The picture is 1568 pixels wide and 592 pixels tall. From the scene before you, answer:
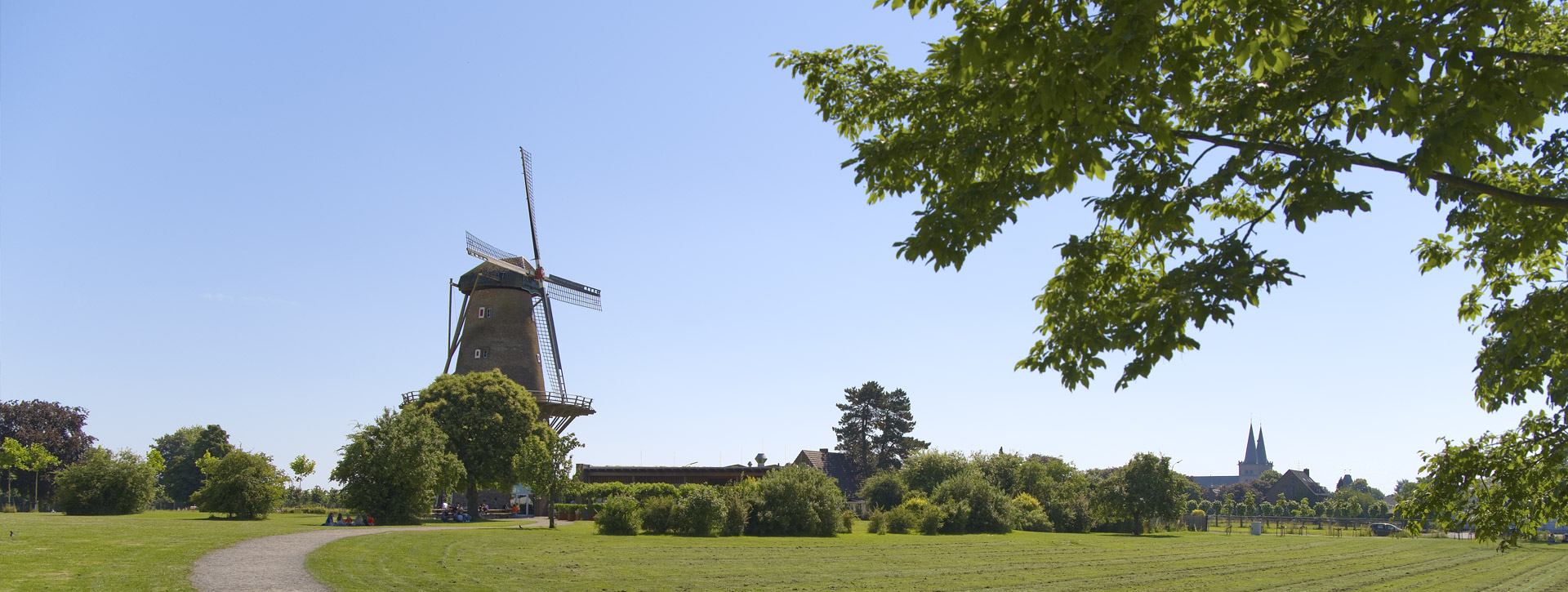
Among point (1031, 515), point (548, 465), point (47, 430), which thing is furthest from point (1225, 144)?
point (47, 430)

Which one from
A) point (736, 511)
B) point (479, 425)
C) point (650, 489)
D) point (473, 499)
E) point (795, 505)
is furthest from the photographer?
point (650, 489)

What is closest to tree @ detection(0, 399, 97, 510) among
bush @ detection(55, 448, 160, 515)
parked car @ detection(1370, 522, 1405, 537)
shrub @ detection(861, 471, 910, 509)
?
bush @ detection(55, 448, 160, 515)

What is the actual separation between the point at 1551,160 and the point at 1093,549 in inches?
1062

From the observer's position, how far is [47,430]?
6128 cm

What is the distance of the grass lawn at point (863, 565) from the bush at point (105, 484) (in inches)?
809

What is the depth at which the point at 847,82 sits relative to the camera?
8.66 metres

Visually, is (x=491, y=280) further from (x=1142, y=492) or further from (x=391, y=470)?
(x=1142, y=492)

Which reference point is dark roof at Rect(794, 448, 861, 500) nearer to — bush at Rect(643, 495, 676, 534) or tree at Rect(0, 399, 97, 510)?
bush at Rect(643, 495, 676, 534)

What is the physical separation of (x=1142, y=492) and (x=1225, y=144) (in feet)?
164

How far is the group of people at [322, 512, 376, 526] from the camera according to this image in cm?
3422

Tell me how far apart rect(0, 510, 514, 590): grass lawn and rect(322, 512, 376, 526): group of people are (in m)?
3.94

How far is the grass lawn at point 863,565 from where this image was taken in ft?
58.3

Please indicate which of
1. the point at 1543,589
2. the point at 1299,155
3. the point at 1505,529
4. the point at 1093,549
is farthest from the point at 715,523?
the point at 1299,155

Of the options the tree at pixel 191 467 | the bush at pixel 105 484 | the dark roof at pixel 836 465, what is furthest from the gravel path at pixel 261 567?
the tree at pixel 191 467
